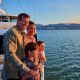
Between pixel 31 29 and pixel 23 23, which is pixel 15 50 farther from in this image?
pixel 31 29

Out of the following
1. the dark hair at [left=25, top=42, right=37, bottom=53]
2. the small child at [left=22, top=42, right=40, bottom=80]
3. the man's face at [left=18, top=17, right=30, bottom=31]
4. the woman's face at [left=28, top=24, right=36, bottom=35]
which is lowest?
the small child at [left=22, top=42, right=40, bottom=80]

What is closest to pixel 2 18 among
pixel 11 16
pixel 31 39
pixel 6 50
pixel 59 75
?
pixel 11 16

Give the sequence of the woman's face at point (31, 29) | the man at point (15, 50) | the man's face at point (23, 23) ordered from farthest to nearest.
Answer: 1. the woman's face at point (31, 29)
2. the man's face at point (23, 23)
3. the man at point (15, 50)

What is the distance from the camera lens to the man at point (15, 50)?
4.81 meters

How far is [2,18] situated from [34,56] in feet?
26.1

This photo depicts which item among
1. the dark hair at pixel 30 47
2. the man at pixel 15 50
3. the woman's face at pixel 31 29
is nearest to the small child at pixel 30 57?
the dark hair at pixel 30 47

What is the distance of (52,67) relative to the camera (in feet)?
63.5

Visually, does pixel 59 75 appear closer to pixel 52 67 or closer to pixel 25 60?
pixel 52 67

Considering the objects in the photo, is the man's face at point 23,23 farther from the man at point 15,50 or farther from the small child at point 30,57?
the small child at point 30,57

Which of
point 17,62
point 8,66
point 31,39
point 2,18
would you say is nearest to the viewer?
point 17,62

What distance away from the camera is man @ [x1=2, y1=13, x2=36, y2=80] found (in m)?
4.81

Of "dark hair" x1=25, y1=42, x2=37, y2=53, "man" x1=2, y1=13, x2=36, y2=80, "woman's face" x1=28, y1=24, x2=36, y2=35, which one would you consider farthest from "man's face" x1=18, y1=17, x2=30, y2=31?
"woman's face" x1=28, y1=24, x2=36, y2=35

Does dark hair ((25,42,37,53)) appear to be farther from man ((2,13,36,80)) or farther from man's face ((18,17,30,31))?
man's face ((18,17,30,31))

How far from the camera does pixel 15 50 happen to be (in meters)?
4.98
